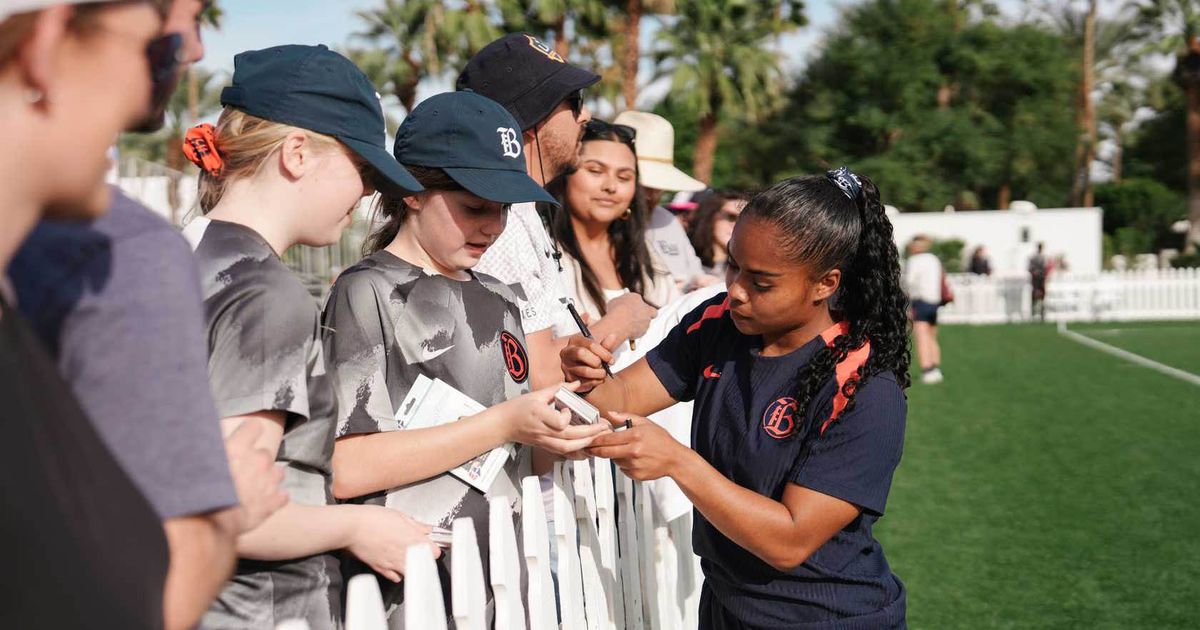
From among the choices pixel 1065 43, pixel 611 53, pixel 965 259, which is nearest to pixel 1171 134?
pixel 1065 43

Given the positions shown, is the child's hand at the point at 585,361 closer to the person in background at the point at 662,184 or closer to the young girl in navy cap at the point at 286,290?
the young girl in navy cap at the point at 286,290

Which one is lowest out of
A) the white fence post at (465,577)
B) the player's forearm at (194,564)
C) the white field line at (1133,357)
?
the white field line at (1133,357)

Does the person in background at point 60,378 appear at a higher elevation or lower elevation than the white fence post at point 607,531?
higher

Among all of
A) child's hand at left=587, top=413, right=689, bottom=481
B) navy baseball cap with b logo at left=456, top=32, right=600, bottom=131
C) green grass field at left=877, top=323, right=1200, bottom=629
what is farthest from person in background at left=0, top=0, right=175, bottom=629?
green grass field at left=877, top=323, right=1200, bottom=629

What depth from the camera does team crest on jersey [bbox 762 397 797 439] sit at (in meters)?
2.39

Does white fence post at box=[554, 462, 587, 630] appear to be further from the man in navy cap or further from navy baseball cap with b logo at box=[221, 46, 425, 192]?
navy baseball cap with b logo at box=[221, 46, 425, 192]

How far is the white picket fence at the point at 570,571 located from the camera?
1.87 meters

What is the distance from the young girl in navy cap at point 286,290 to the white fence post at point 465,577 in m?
0.10

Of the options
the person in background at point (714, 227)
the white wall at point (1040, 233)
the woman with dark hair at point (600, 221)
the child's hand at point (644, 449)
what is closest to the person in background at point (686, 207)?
the person in background at point (714, 227)

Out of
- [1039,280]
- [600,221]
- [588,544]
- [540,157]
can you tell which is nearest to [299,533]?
[588,544]

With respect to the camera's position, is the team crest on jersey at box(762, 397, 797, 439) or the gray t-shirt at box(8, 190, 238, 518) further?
the team crest on jersey at box(762, 397, 797, 439)

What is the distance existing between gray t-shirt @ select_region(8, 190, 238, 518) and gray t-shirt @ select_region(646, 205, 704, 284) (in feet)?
16.9

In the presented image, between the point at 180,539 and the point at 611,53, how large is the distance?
31909 millimetres

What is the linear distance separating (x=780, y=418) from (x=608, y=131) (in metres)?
2.37
